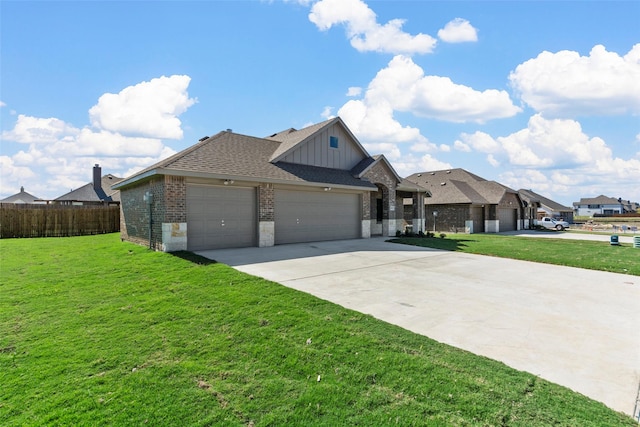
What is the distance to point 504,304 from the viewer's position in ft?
21.1

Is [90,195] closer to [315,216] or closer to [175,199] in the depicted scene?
[175,199]

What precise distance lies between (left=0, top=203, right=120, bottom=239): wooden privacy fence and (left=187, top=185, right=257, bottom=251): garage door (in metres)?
13.5

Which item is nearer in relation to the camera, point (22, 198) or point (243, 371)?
point (243, 371)

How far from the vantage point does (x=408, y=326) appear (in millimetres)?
5152

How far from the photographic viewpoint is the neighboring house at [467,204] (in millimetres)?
29141

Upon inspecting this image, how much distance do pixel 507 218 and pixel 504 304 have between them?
31.8 metres

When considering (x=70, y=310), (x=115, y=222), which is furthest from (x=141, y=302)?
(x=115, y=222)

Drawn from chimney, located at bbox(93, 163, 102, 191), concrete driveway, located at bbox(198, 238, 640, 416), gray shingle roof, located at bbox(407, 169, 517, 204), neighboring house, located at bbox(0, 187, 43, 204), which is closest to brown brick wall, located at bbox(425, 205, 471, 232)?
gray shingle roof, located at bbox(407, 169, 517, 204)

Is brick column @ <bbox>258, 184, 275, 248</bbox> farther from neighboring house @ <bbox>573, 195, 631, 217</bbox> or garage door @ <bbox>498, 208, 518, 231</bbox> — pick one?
neighboring house @ <bbox>573, 195, 631, 217</bbox>

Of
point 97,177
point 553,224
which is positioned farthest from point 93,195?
point 553,224

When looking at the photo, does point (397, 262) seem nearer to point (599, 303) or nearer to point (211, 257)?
point (599, 303)

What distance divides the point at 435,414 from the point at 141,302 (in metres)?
5.64

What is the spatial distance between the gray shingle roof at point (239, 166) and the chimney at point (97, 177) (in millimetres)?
20835

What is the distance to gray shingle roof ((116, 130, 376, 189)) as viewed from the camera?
39.5 ft
